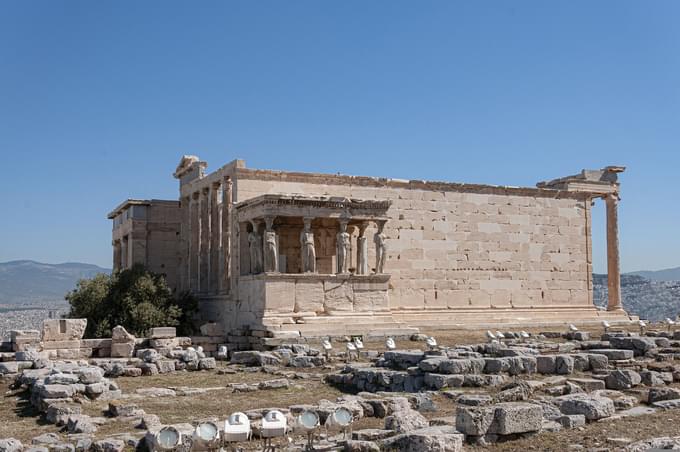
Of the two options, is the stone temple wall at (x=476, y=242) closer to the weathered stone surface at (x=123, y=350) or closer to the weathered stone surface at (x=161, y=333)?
the weathered stone surface at (x=161, y=333)

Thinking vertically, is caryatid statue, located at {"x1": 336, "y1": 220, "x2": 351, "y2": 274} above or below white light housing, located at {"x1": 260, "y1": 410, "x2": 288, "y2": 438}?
above

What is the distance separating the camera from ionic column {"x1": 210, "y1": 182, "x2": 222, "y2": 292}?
2811 cm

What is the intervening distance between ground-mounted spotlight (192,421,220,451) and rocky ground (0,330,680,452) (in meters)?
1.06

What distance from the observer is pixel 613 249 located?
3338cm

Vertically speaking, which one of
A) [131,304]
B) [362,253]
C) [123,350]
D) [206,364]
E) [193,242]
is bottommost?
[206,364]

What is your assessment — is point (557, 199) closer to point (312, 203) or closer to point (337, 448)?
point (312, 203)

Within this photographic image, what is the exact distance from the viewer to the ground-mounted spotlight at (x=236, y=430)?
8.70 metres

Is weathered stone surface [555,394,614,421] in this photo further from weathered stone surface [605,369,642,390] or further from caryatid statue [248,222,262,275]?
caryatid statue [248,222,262,275]

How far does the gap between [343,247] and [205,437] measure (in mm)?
16257

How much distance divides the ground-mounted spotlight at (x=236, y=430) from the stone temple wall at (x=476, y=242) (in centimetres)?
1737

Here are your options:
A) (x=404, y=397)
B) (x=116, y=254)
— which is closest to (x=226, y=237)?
(x=116, y=254)

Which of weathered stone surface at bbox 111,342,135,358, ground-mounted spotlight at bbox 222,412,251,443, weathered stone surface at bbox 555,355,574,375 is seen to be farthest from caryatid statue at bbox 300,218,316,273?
ground-mounted spotlight at bbox 222,412,251,443

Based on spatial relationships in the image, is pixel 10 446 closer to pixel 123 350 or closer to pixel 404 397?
pixel 404 397

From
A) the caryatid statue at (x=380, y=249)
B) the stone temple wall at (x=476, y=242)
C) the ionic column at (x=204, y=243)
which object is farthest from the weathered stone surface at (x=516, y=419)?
the ionic column at (x=204, y=243)
